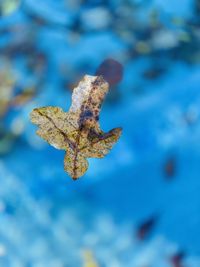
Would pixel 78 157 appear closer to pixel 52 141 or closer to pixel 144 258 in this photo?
pixel 52 141

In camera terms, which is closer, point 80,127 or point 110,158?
point 80,127

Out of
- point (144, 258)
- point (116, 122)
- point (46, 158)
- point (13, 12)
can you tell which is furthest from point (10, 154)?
point (13, 12)

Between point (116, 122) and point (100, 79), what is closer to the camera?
point (100, 79)

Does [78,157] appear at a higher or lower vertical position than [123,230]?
higher
